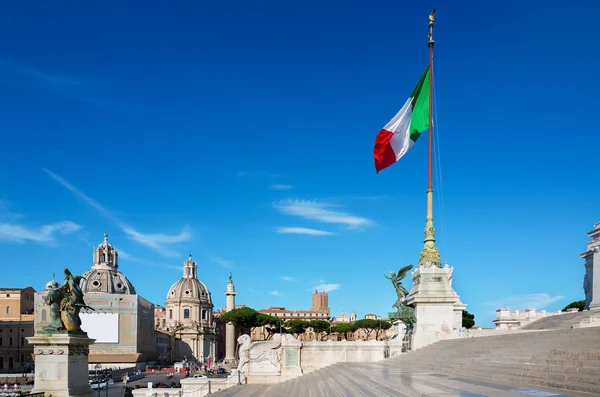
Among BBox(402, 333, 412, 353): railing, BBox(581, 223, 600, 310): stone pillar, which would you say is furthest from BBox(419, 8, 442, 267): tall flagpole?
BBox(581, 223, 600, 310): stone pillar

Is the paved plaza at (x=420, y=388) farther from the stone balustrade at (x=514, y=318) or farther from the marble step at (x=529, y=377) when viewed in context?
the stone balustrade at (x=514, y=318)

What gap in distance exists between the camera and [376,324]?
9600 centimetres

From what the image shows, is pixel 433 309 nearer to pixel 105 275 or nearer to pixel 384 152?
pixel 384 152

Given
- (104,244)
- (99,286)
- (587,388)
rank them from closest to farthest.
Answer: (587,388), (99,286), (104,244)

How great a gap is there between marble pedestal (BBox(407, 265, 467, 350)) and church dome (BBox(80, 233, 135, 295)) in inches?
3180

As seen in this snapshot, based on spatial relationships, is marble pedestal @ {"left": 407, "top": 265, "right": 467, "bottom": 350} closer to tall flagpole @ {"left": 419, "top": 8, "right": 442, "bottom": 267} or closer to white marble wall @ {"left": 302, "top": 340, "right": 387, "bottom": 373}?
tall flagpole @ {"left": 419, "top": 8, "right": 442, "bottom": 267}

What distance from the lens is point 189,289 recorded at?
120688mm

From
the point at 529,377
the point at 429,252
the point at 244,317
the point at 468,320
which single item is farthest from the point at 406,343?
the point at 244,317

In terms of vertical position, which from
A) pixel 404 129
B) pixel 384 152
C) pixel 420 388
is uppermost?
pixel 404 129

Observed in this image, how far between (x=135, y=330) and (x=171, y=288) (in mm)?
45368

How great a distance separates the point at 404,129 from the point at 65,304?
1490cm

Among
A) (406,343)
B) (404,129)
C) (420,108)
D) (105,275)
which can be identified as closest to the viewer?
(406,343)

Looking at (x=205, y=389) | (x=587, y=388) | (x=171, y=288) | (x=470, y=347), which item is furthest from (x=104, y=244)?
(x=587, y=388)

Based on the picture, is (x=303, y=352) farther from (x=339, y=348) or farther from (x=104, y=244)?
(x=104, y=244)
